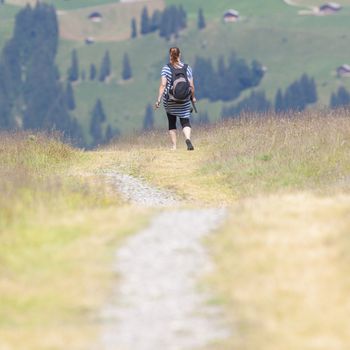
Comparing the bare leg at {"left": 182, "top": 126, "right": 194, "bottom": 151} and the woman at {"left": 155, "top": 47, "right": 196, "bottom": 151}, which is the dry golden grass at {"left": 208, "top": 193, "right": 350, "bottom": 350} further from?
the bare leg at {"left": 182, "top": 126, "right": 194, "bottom": 151}

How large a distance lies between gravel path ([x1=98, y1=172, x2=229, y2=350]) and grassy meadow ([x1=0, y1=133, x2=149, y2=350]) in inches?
7.1

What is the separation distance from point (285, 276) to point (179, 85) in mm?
17127

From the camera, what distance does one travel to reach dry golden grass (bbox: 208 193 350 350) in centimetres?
849

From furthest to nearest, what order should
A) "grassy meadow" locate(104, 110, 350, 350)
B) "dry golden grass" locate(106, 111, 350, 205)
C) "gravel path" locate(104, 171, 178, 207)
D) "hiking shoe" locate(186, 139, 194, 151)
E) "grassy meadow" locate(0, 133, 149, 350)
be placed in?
"hiking shoe" locate(186, 139, 194, 151)
"dry golden grass" locate(106, 111, 350, 205)
"gravel path" locate(104, 171, 178, 207)
"grassy meadow" locate(0, 133, 149, 350)
"grassy meadow" locate(104, 110, 350, 350)

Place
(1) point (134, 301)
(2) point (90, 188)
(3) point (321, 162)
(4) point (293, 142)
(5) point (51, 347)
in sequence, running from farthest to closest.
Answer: (4) point (293, 142)
(3) point (321, 162)
(2) point (90, 188)
(1) point (134, 301)
(5) point (51, 347)

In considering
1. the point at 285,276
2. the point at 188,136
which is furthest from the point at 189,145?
the point at 285,276

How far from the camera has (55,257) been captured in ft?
37.3

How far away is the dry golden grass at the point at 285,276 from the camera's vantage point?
27.9 ft

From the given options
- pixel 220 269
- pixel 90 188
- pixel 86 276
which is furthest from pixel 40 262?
pixel 90 188

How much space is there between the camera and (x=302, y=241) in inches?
450

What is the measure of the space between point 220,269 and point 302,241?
1.21m

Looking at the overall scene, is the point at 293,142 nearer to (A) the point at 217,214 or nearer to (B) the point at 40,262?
(A) the point at 217,214

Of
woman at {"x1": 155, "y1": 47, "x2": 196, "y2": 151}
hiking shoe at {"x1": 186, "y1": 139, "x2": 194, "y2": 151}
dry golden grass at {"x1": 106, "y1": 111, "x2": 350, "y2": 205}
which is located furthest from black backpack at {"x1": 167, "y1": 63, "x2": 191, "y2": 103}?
dry golden grass at {"x1": 106, "y1": 111, "x2": 350, "y2": 205}

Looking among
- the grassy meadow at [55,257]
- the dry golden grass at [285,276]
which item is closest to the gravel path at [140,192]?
the grassy meadow at [55,257]
